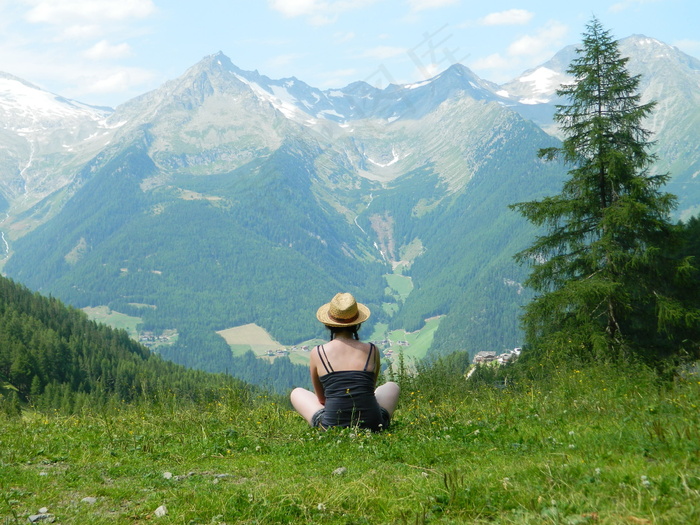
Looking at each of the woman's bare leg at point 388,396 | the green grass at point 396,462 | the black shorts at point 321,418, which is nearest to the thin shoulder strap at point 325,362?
the black shorts at point 321,418

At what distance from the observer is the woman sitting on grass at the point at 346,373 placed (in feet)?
25.3

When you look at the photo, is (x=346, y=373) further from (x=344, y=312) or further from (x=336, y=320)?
(x=344, y=312)

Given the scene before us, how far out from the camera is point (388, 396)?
27.9 ft

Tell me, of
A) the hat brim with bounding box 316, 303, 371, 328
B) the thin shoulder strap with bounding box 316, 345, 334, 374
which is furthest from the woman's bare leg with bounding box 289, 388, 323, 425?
the hat brim with bounding box 316, 303, 371, 328

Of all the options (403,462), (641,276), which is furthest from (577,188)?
(403,462)

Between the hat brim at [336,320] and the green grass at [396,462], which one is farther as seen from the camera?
the hat brim at [336,320]

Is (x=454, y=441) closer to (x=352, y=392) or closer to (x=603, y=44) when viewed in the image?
(x=352, y=392)

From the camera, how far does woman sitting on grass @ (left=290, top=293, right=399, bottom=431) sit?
25.3 feet

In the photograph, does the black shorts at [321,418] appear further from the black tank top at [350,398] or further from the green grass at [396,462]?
the green grass at [396,462]

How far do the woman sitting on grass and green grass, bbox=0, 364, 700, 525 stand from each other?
0.37 metres

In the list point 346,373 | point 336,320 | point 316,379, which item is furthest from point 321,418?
point 336,320

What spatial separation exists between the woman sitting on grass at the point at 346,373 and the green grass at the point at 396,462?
37cm

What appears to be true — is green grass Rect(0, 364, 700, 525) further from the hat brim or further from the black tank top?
the hat brim

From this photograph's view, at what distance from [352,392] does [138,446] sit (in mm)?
2962
